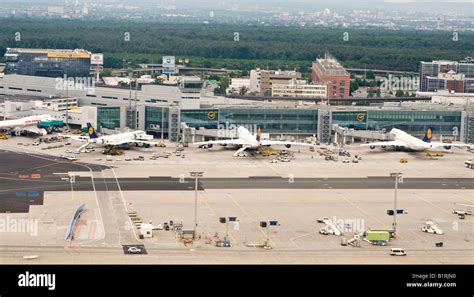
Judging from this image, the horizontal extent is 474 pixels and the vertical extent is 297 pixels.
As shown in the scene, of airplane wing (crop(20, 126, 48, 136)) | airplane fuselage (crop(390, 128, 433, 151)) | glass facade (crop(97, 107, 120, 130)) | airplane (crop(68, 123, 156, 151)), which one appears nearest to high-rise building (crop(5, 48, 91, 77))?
glass facade (crop(97, 107, 120, 130))

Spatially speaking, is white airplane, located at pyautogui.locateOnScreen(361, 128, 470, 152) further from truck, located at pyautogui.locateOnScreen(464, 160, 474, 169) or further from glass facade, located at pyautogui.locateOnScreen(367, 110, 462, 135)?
glass facade, located at pyautogui.locateOnScreen(367, 110, 462, 135)

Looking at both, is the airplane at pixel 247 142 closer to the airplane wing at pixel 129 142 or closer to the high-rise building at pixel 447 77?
the airplane wing at pixel 129 142

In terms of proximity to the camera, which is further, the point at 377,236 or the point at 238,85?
the point at 238,85

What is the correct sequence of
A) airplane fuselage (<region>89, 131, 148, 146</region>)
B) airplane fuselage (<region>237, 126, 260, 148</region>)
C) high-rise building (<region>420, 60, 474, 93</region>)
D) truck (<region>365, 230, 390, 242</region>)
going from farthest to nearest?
high-rise building (<region>420, 60, 474, 93</region>)
airplane fuselage (<region>237, 126, 260, 148</region>)
airplane fuselage (<region>89, 131, 148, 146</region>)
truck (<region>365, 230, 390, 242</region>)

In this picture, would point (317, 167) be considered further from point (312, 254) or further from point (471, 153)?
point (312, 254)

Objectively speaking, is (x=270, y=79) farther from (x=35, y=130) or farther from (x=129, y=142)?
(x=129, y=142)

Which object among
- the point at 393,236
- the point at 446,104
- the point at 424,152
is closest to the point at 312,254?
the point at 393,236

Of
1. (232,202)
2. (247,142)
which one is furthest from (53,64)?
(232,202)
